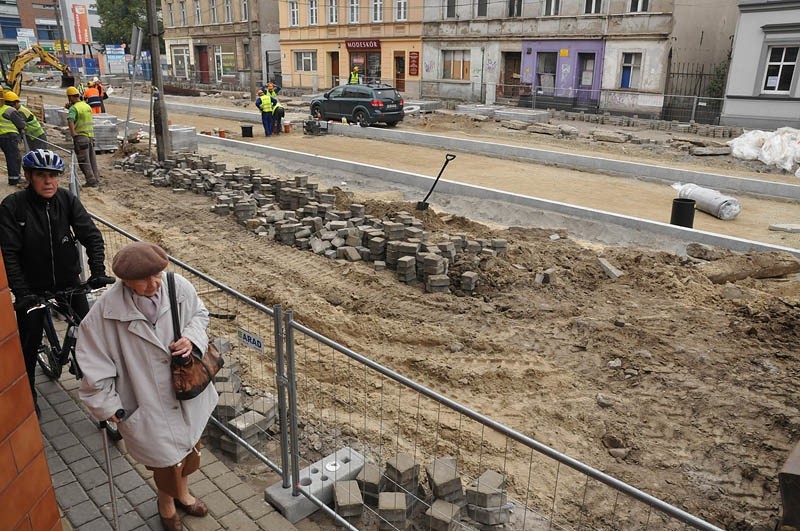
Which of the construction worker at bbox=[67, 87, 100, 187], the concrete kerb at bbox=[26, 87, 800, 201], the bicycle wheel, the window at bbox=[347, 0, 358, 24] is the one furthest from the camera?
the window at bbox=[347, 0, 358, 24]

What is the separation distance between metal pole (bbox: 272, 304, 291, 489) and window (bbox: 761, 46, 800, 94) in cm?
2692

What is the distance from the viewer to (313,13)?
46156mm

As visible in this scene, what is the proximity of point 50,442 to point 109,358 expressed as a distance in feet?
6.72

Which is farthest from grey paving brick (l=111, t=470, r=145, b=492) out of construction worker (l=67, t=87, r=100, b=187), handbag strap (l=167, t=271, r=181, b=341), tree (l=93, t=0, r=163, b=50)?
tree (l=93, t=0, r=163, b=50)

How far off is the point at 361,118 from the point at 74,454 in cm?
2247

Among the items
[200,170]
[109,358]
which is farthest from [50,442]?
[200,170]

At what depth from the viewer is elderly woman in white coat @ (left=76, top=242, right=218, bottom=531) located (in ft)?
10.5

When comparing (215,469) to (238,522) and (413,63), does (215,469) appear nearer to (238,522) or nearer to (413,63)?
(238,522)

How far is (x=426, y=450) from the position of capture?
5332 millimetres

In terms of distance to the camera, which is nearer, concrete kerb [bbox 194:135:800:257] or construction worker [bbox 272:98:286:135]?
concrete kerb [bbox 194:135:800:257]

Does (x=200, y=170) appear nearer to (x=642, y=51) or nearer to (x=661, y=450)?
(x=661, y=450)

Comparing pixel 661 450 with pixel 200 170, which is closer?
pixel 661 450

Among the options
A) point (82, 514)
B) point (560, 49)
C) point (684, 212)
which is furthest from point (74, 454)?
point (560, 49)

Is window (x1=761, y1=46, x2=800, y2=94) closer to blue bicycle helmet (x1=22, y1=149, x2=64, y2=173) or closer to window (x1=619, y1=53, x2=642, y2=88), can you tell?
window (x1=619, y1=53, x2=642, y2=88)
